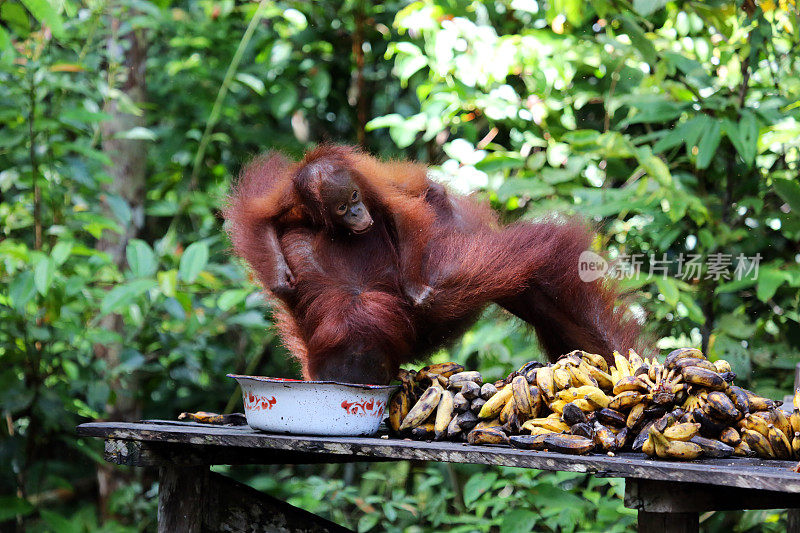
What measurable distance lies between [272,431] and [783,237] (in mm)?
2123

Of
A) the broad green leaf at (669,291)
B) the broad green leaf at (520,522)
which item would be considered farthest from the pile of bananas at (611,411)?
the broad green leaf at (669,291)

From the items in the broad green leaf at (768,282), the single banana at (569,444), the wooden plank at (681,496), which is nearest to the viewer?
the wooden plank at (681,496)

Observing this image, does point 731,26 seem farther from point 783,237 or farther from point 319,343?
point 319,343

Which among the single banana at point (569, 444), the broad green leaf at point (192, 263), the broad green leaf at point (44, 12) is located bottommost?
the broad green leaf at point (192, 263)

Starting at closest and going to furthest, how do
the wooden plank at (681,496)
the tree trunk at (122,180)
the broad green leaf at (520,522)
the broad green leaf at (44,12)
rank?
the wooden plank at (681,496) < the broad green leaf at (44,12) < the broad green leaf at (520,522) < the tree trunk at (122,180)

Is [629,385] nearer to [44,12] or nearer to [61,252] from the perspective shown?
[44,12]

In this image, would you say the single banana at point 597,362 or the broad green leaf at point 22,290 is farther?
the broad green leaf at point 22,290

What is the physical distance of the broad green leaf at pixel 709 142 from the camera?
2.54 meters

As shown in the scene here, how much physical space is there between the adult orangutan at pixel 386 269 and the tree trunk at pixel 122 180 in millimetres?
1995

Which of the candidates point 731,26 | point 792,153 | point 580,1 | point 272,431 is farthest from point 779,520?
point 272,431

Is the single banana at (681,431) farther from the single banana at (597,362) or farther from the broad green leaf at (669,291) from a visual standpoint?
the broad green leaf at (669,291)

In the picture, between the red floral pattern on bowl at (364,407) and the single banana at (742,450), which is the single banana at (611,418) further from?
the red floral pattern on bowl at (364,407)

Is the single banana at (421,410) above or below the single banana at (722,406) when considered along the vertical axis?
below

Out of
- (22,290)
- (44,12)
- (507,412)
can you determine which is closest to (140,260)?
(22,290)
